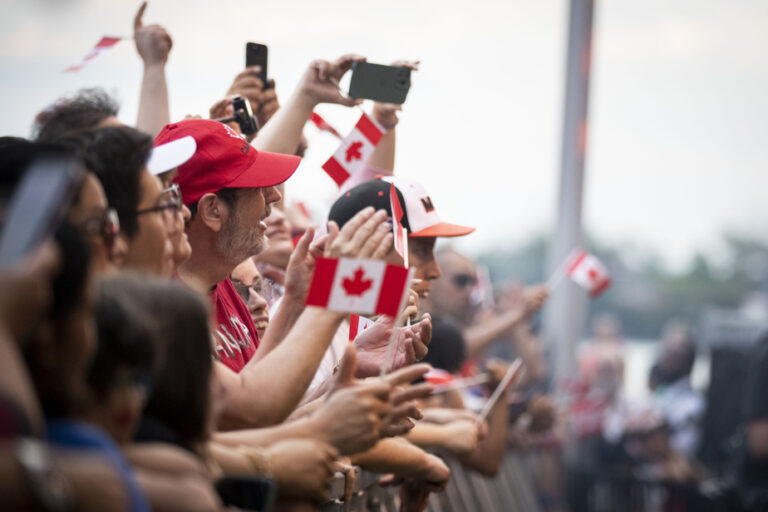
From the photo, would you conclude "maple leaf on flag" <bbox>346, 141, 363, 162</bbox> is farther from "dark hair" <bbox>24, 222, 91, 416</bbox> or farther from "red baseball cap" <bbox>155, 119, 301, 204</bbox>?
"dark hair" <bbox>24, 222, 91, 416</bbox>

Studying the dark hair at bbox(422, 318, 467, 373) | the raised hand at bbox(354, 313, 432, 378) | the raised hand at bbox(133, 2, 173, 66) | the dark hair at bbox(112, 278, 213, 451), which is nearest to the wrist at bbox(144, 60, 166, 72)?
the raised hand at bbox(133, 2, 173, 66)

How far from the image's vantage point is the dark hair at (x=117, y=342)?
1.42m

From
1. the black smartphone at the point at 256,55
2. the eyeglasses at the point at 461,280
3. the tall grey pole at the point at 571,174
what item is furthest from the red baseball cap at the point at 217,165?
the tall grey pole at the point at 571,174

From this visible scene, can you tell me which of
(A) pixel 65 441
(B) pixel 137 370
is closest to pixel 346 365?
(B) pixel 137 370

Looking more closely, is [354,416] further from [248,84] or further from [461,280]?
[461,280]

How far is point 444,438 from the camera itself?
3566 mm

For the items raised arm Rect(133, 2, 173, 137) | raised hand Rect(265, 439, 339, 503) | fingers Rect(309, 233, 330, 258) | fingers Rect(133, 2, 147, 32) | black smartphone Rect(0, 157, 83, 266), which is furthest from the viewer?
fingers Rect(133, 2, 147, 32)

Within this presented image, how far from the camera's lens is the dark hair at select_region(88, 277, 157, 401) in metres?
1.42

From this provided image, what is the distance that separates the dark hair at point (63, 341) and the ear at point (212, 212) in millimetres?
1300

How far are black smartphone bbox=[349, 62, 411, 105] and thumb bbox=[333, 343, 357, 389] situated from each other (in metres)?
1.72

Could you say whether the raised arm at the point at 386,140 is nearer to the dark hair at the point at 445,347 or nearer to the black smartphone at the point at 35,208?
the dark hair at the point at 445,347

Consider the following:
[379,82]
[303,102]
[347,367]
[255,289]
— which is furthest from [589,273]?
[347,367]

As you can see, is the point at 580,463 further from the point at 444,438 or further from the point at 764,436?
the point at 444,438

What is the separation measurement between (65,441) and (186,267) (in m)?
1.34
